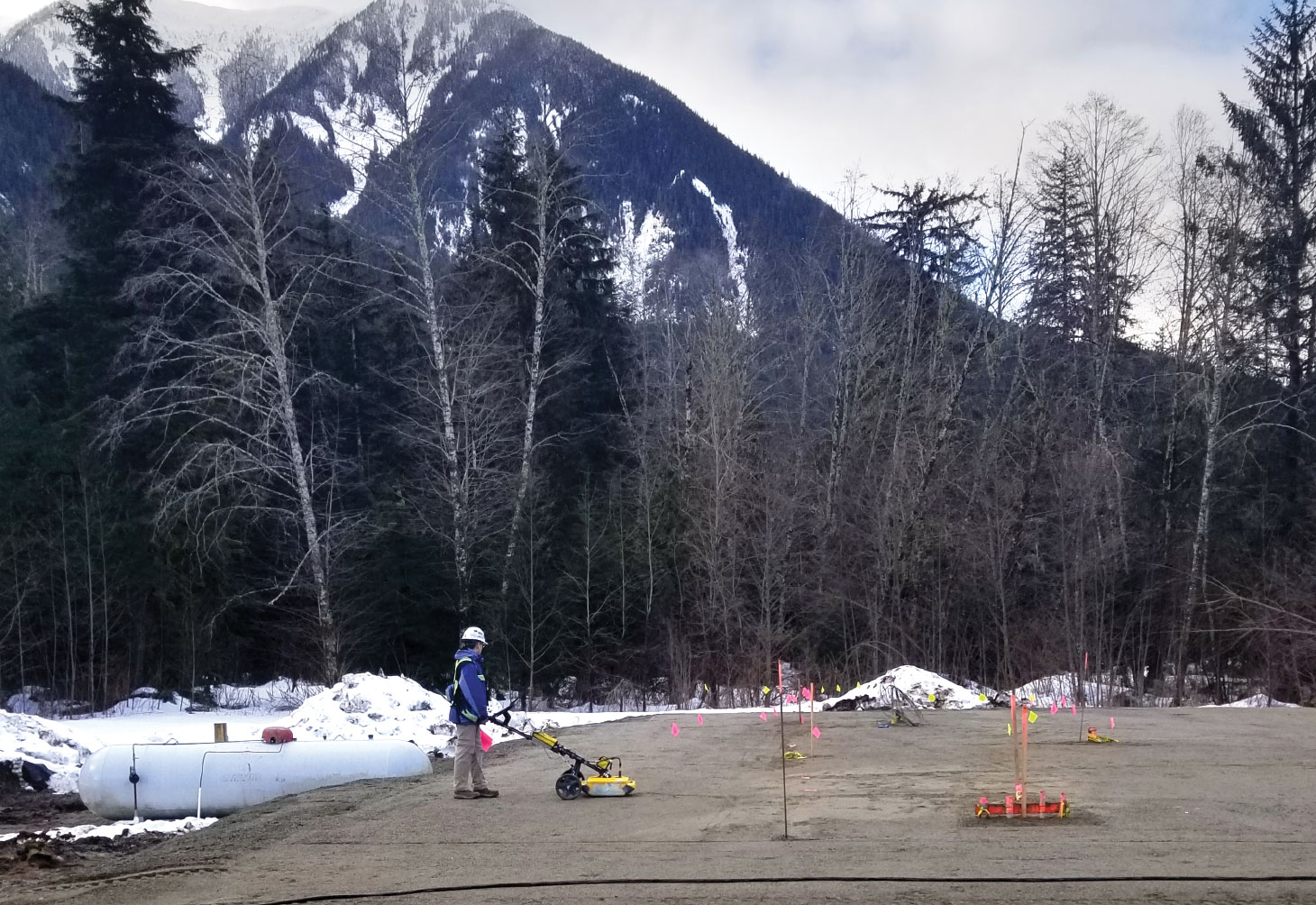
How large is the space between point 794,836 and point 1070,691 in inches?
764

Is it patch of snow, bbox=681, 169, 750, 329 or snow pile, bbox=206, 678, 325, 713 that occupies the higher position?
patch of snow, bbox=681, 169, 750, 329

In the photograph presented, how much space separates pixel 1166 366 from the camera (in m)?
35.6

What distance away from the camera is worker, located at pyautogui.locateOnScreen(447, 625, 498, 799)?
482 inches

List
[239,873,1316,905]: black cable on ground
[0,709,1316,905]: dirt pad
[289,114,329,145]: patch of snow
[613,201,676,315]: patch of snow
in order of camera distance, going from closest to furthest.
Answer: [239,873,1316,905]: black cable on ground < [0,709,1316,905]: dirt pad < [289,114,329,145]: patch of snow < [613,201,676,315]: patch of snow

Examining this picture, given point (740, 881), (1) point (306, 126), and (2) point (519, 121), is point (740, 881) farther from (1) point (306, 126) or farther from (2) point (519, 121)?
(1) point (306, 126)

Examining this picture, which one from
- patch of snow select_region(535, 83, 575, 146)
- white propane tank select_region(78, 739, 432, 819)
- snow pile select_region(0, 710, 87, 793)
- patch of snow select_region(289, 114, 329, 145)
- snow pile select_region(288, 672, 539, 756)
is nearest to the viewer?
white propane tank select_region(78, 739, 432, 819)

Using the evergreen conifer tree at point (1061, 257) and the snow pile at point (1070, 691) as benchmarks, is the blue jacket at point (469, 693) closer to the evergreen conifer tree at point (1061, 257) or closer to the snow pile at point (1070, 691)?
the snow pile at point (1070, 691)

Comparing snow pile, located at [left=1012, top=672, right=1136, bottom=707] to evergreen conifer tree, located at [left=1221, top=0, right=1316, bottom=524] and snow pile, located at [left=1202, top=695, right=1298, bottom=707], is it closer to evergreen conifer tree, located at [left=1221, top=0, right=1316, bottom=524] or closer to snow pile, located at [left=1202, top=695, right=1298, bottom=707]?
snow pile, located at [left=1202, top=695, right=1298, bottom=707]

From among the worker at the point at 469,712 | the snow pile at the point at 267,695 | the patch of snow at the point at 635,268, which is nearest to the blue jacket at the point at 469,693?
the worker at the point at 469,712

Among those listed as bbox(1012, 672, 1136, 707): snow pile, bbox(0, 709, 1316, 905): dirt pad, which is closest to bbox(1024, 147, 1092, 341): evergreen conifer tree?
bbox(1012, 672, 1136, 707): snow pile

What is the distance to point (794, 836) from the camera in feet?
32.7

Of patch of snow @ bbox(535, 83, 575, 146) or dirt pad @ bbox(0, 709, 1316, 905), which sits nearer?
dirt pad @ bbox(0, 709, 1316, 905)

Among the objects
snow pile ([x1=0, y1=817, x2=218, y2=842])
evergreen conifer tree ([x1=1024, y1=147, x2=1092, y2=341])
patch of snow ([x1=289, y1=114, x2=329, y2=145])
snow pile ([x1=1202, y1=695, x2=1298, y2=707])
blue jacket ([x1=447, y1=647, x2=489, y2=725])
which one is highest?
patch of snow ([x1=289, y1=114, x2=329, y2=145])

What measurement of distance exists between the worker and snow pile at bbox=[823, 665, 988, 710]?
10671 mm
